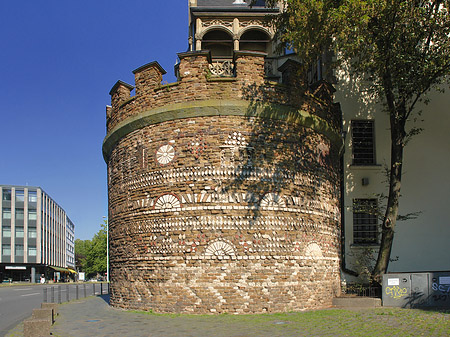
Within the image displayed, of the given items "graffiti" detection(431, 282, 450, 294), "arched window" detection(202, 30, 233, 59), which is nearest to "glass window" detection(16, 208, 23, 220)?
"arched window" detection(202, 30, 233, 59)

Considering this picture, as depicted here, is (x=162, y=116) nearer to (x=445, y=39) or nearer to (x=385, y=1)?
(x=385, y=1)

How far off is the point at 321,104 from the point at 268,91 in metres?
2.25

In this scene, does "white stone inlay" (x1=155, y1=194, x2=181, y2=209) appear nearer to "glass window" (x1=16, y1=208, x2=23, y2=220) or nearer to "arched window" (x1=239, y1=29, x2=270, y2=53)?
"arched window" (x1=239, y1=29, x2=270, y2=53)

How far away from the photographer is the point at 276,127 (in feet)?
42.3

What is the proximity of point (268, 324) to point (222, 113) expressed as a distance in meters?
5.86

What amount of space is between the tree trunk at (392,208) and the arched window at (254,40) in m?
13.3

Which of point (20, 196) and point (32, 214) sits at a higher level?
point (20, 196)

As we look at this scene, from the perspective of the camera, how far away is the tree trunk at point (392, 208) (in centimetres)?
1407

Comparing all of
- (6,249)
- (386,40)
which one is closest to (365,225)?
(386,40)

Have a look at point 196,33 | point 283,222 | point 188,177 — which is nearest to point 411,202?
point 283,222

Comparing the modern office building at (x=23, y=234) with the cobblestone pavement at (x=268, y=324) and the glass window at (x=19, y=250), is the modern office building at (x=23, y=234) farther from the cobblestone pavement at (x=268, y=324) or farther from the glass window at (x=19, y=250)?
the cobblestone pavement at (x=268, y=324)

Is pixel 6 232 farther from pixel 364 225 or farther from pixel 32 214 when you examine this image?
pixel 364 225

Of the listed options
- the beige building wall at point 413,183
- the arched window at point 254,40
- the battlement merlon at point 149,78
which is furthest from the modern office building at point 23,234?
the beige building wall at point 413,183

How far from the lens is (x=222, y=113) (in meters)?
12.6
